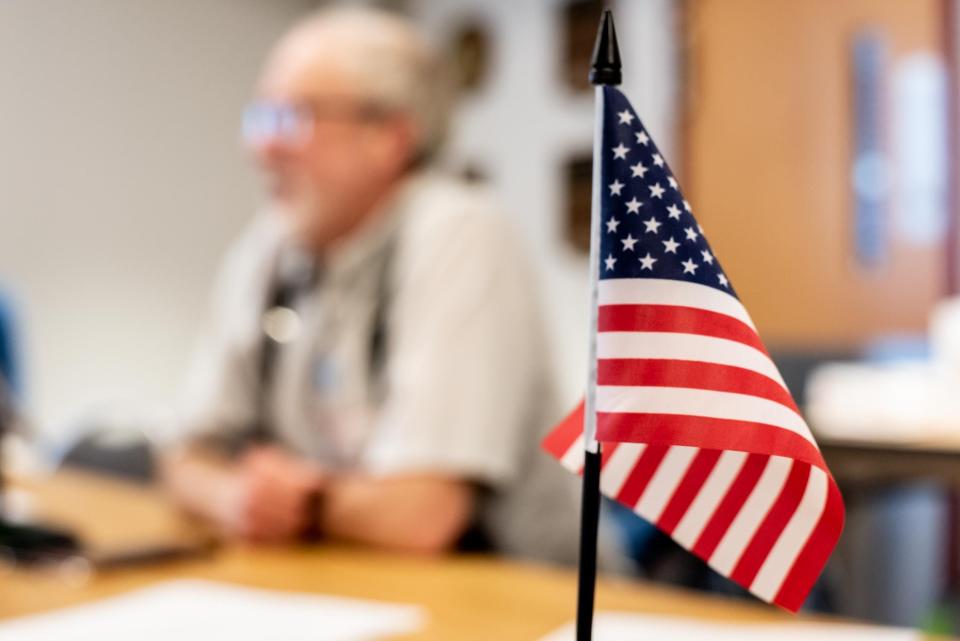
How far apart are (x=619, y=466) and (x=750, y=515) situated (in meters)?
0.06

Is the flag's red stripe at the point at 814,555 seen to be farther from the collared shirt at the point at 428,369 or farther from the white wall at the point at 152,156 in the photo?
the white wall at the point at 152,156

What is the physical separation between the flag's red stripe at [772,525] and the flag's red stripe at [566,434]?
0.09 m

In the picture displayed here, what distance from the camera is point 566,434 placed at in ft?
1.50

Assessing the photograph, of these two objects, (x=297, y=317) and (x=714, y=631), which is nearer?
(x=714, y=631)

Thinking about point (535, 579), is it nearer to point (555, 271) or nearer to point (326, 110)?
point (326, 110)

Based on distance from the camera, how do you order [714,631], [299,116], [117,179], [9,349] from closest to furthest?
[714,631], [299,116], [9,349], [117,179]

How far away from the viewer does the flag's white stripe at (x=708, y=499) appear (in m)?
0.45

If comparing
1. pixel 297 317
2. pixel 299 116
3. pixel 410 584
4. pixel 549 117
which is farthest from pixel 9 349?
pixel 410 584

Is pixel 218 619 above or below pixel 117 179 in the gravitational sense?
below

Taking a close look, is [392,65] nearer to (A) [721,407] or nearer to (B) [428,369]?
(B) [428,369]

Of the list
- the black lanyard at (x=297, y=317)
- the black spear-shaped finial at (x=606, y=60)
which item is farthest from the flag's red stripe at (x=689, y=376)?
the black lanyard at (x=297, y=317)

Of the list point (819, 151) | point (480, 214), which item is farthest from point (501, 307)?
point (819, 151)

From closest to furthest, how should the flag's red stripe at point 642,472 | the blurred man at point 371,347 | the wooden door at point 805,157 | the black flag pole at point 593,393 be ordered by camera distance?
the black flag pole at point 593,393 → the flag's red stripe at point 642,472 → the blurred man at point 371,347 → the wooden door at point 805,157

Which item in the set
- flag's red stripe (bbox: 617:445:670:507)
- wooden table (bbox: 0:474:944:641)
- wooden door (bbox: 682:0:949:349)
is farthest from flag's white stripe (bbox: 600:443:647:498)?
wooden door (bbox: 682:0:949:349)
